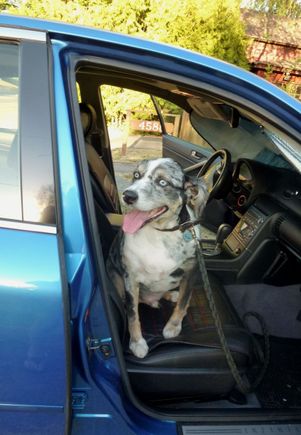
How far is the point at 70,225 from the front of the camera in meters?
1.32

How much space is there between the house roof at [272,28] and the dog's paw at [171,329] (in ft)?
40.3

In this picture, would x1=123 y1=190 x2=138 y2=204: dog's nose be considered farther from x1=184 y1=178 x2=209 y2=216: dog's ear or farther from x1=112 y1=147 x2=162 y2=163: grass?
x1=112 y1=147 x2=162 y2=163: grass

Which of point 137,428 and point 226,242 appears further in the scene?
point 226,242

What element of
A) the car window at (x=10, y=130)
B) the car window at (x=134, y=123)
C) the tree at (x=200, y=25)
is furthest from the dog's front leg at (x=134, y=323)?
the tree at (x=200, y=25)

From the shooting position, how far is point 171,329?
1971 millimetres

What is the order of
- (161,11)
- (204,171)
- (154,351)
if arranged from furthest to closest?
(161,11), (204,171), (154,351)

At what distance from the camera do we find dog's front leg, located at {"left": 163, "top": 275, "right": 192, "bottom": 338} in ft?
6.43

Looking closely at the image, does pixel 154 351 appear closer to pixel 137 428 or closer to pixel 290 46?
pixel 137 428

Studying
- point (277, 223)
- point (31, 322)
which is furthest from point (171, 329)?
point (277, 223)

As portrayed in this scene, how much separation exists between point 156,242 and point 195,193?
356 mm

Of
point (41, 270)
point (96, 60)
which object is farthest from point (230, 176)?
point (41, 270)

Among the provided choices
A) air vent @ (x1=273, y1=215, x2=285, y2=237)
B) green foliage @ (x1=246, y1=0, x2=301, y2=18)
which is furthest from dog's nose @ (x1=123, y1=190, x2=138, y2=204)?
green foliage @ (x1=246, y1=0, x2=301, y2=18)

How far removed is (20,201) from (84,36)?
599mm

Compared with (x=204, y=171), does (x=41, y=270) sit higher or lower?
higher
